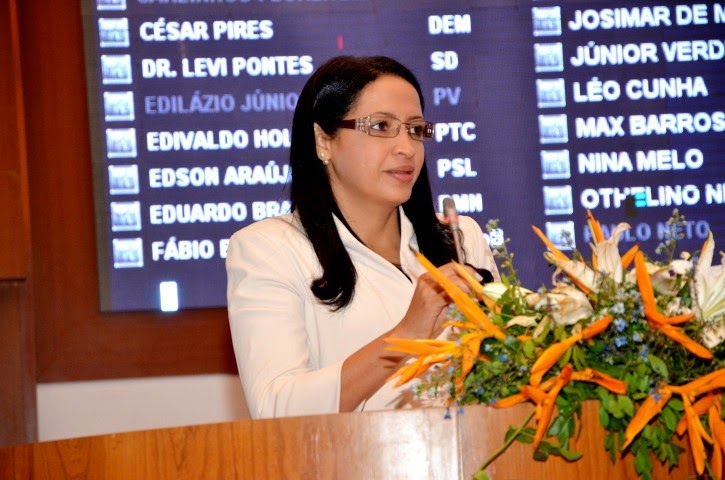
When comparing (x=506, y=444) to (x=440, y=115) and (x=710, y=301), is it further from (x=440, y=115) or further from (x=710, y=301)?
(x=440, y=115)

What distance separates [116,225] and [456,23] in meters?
1.29

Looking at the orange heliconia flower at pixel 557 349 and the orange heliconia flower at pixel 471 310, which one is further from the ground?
the orange heliconia flower at pixel 471 310

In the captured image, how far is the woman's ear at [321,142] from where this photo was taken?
2352 millimetres

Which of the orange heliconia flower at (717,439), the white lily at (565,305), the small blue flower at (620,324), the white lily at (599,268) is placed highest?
the white lily at (599,268)

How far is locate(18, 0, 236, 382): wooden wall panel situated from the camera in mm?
3367

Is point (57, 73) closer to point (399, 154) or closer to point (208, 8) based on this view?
point (208, 8)

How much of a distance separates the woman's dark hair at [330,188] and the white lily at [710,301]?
3.31 ft

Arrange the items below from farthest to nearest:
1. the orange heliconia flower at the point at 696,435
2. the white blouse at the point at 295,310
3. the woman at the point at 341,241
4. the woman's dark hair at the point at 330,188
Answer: the woman's dark hair at the point at 330,188 → the woman at the point at 341,241 → the white blouse at the point at 295,310 → the orange heliconia flower at the point at 696,435

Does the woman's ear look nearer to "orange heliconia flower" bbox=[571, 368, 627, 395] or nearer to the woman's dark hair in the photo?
the woman's dark hair

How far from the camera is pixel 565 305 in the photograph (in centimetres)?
123

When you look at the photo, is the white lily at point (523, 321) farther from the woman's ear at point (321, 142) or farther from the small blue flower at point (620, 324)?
the woman's ear at point (321, 142)

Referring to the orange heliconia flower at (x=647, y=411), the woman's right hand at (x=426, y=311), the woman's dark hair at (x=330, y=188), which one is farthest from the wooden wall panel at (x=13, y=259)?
the orange heliconia flower at (x=647, y=411)

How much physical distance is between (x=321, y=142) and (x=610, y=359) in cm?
125

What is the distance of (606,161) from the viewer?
354 centimetres
